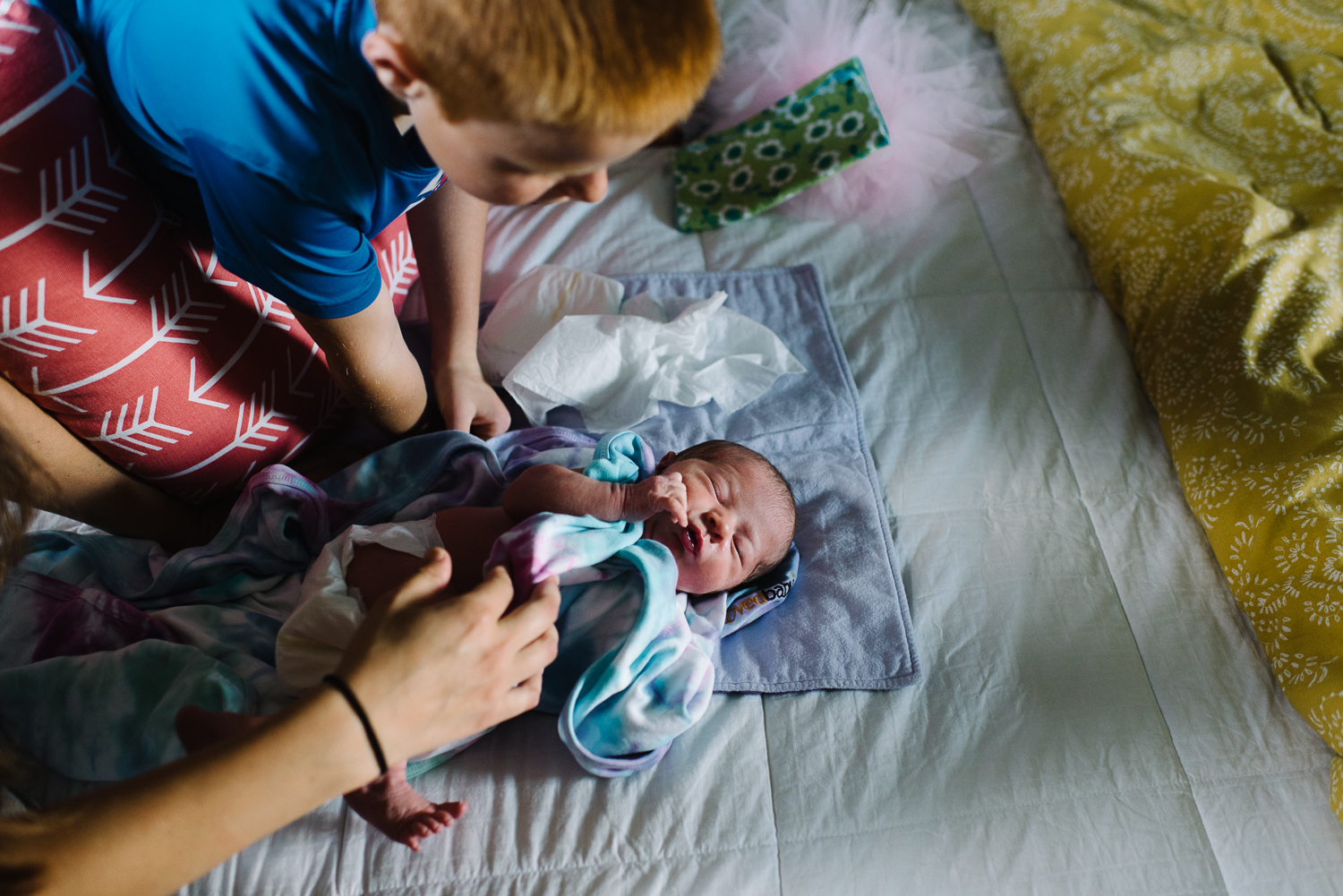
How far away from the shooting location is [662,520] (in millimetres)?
1089

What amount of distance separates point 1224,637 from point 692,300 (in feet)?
2.93

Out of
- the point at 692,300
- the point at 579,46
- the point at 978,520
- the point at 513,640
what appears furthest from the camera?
the point at 692,300

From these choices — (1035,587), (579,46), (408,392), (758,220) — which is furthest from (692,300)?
(579,46)

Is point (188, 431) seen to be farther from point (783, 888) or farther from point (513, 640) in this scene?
point (783, 888)

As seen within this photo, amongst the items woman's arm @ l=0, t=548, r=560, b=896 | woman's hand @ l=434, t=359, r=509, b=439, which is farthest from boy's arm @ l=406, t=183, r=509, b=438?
woman's arm @ l=0, t=548, r=560, b=896

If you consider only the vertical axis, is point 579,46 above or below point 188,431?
above

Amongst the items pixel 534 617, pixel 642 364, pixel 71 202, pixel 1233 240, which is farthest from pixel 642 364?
pixel 1233 240

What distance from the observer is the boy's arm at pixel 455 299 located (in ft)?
3.87

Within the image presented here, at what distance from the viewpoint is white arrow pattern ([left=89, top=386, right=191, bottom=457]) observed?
997 millimetres

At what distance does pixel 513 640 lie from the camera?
740mm

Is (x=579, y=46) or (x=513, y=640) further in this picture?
(x=513, y=640)

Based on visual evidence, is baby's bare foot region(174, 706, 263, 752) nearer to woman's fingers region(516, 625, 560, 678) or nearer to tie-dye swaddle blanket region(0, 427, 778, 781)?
tie-dye swaddle blanket region(0, 427, 778, 781)

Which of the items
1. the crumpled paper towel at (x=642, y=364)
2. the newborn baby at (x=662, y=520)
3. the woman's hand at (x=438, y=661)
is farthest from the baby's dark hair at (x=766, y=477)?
the woman's hand at (x=438, y=661)

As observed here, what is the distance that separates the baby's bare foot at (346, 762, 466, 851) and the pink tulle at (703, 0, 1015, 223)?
1169 millimetres
